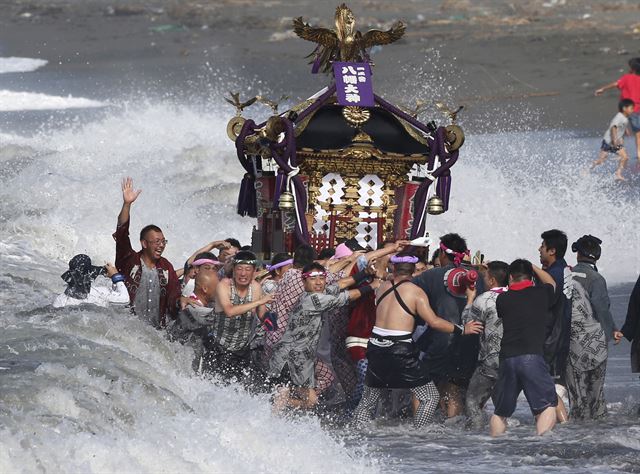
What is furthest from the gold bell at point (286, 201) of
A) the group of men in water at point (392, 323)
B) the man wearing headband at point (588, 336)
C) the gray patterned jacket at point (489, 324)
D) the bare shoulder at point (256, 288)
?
the man wearing headband at point (588, 336)

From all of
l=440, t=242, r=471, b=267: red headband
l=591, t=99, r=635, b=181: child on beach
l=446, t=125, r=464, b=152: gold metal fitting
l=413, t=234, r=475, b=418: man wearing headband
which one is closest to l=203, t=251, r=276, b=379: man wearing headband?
l=413, t=234, r=475, b=418: man wearing headband

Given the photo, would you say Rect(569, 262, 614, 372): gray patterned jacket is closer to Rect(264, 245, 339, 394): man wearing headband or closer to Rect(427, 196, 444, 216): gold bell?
Rect(264, 245, 339, 394): man wearing headband

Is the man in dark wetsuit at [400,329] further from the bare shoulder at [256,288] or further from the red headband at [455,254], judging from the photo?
the bare shoulder at [256,288]

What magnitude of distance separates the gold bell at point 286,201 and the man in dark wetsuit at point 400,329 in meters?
2.25

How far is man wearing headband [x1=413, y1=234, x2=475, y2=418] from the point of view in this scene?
41.6ft

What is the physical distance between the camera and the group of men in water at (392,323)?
12.1 m

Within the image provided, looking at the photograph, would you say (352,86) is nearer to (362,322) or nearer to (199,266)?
(199,266)

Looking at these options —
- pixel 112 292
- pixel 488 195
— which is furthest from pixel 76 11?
pixel 112 292

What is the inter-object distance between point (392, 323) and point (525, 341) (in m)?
1.05

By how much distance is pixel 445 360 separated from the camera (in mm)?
12680

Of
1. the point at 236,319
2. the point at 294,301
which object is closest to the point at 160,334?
the point at 236,319

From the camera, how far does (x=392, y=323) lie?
12.3 m

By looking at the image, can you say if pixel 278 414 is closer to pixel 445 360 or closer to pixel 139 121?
pixel 445 360

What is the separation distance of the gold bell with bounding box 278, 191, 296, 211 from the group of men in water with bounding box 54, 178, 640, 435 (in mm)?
1187
